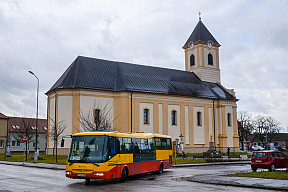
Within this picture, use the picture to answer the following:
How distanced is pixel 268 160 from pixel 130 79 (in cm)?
2596

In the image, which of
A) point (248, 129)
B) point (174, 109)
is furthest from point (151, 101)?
point (248, 129)

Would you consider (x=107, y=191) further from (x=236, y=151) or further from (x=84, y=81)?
(x=236, y=151)

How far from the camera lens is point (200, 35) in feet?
178

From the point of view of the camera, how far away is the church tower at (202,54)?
53.5m

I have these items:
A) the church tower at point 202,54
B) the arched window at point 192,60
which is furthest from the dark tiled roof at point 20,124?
the church tower at point 202,54

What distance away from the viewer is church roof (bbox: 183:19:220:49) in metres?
54.2

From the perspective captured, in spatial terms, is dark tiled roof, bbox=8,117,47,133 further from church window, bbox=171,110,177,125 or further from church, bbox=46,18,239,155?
church window, bbox=171,110,177,125

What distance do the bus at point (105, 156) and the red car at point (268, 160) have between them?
7711mm

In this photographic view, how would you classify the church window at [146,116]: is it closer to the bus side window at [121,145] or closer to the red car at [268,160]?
the red car at [268,160]

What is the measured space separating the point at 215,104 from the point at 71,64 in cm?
2272

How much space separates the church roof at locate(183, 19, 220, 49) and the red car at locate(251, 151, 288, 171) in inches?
1374

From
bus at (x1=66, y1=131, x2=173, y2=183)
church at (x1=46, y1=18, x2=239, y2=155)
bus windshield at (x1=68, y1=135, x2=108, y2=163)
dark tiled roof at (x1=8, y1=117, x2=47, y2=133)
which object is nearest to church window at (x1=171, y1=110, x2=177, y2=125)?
church at (x1=46, y1=18, x2=239, y2=155)

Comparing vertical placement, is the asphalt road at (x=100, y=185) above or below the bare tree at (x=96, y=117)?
below

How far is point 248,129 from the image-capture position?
8119 cm
